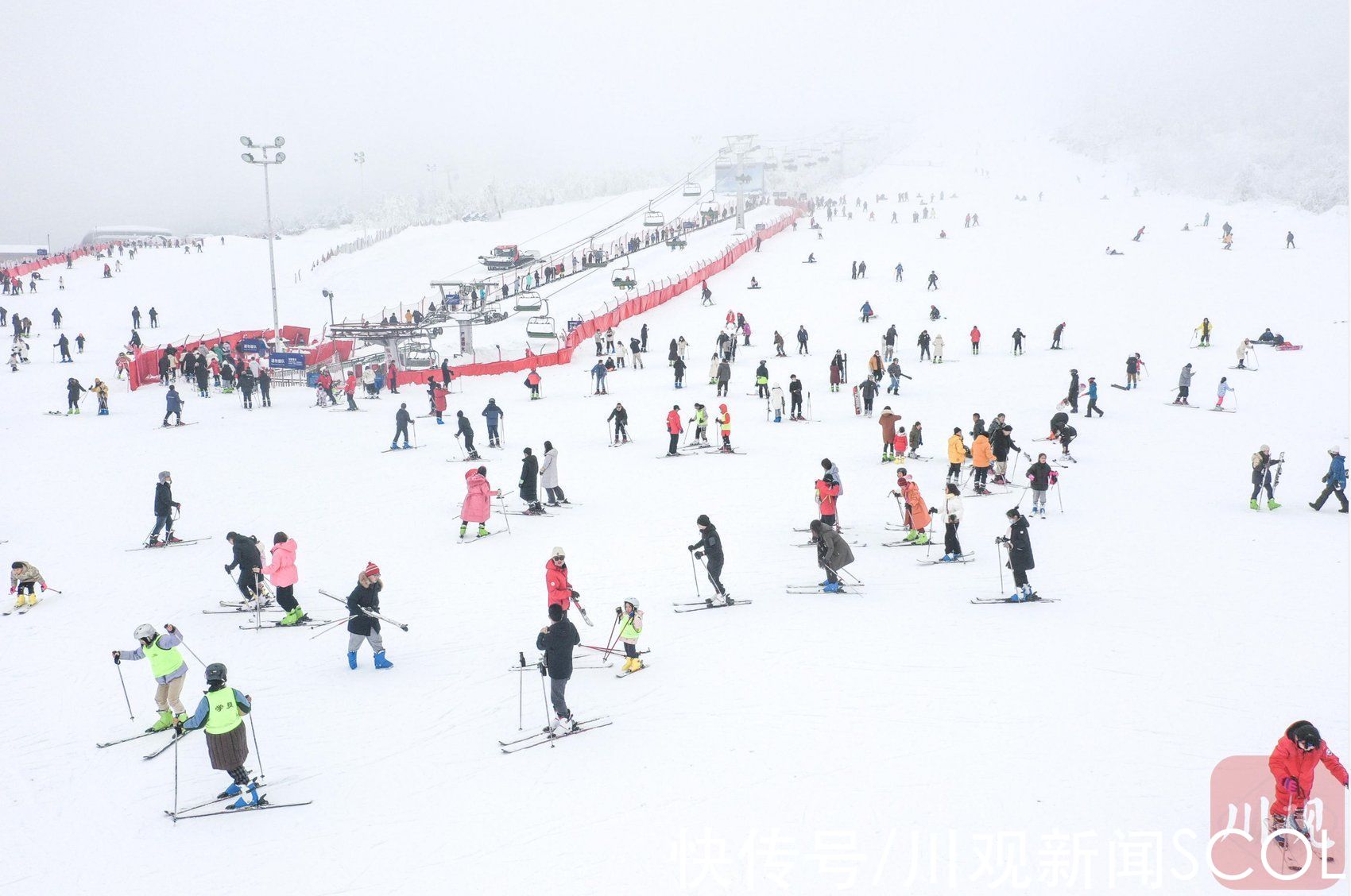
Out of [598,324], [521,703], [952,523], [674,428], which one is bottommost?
[521,703]

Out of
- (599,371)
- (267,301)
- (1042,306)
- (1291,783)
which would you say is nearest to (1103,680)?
(1291,783)

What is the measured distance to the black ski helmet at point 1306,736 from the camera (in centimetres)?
589

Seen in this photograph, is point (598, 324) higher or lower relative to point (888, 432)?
higher

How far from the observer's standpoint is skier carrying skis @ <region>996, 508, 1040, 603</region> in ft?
35.3

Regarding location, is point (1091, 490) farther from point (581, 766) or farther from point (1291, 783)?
point (581, 766)

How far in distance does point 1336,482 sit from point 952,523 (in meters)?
7.80

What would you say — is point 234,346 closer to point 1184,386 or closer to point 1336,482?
point 1184,386

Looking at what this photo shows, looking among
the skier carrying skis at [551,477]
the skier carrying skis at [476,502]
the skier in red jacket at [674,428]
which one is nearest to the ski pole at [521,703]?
the skier carrying skis at [476,502]

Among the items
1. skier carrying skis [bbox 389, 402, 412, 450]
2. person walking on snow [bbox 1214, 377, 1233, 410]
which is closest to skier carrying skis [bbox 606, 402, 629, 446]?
skier carrying skis [bbox 389, 402, 412, 450]

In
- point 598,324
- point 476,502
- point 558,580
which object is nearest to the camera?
point 558,580

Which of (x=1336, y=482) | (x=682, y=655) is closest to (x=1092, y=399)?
(x=1336, y=482)

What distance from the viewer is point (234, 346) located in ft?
117

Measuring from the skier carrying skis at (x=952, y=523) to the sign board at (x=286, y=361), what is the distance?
979 inches

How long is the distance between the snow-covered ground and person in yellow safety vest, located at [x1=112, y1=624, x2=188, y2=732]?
424 millimetres
